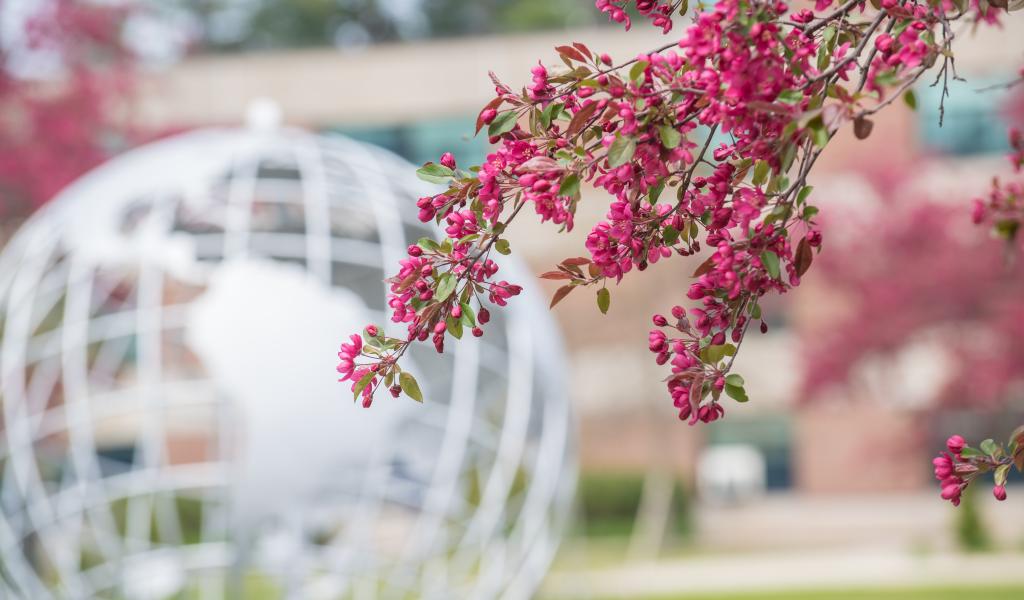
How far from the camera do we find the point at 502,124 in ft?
7.07

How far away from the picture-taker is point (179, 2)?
31719 millimetres

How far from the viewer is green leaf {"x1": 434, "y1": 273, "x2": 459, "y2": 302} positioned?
2.16 m

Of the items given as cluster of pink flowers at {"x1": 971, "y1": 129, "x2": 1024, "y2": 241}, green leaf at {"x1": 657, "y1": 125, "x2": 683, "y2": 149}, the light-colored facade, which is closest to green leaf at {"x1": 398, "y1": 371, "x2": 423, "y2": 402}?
green leaf at {"x1": 657, "y1": 125, "x2": 683, "y2": 149}

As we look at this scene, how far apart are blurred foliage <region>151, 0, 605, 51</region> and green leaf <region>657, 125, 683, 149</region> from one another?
2947 cm

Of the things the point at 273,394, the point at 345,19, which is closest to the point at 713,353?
the point at 273,394

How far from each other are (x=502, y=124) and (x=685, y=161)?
302mm

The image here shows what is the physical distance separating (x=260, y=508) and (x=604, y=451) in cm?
1698

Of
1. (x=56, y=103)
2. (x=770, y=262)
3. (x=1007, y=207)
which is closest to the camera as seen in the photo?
(x=770, y=262)

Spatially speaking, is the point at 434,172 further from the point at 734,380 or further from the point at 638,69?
the point at 734,380

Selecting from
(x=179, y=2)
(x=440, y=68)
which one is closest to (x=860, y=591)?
(x=440, y=68)

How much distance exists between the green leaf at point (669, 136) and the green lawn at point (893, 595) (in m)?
10.0

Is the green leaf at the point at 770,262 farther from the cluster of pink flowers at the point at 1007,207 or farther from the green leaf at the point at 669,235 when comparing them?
the cluster of pink flowers at the point at 1007,207

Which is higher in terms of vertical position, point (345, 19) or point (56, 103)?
point (345, 19)

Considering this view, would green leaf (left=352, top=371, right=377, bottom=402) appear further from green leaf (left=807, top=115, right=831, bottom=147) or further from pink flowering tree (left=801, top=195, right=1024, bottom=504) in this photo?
pink flowering tree (left=801, top=195, right=1024, bottom=504)
